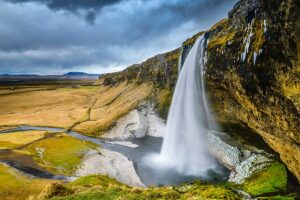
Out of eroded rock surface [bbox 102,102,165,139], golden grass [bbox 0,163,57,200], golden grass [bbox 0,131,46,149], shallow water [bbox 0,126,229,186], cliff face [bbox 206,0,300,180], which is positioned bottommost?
golden grass [bbox 0,131,46,149]

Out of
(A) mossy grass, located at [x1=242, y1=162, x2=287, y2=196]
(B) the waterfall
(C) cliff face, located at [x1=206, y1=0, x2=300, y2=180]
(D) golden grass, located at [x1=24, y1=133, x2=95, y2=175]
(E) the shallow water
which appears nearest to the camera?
(C) cliff face, located at [x1=206, y1=0, x2=300, y2=180]

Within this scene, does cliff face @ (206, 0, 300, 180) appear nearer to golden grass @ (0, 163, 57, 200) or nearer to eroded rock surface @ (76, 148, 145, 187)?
→ eroded rock surface @ (76, 148, 145, 187)

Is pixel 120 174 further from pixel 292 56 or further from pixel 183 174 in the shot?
pixel 292 56

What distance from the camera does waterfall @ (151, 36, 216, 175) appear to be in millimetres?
64056

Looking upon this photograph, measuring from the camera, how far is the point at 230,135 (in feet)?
210

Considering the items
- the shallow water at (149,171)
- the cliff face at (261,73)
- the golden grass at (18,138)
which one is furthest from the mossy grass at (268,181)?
the golden grass at (18,138)

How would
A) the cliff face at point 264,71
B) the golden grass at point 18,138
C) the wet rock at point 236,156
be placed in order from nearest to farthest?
the cliff face at point 264,71, the wet rock at point 236,156, the golden grass at point 18,138

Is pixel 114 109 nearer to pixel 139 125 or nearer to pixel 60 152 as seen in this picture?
pixel 139 125

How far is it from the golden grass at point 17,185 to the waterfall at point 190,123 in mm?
24204

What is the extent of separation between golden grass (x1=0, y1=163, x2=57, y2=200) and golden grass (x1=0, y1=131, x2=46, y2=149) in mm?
25251

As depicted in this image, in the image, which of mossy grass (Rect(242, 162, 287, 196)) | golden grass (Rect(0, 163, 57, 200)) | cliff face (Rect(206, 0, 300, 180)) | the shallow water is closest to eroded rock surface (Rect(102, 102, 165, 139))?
the shallow water

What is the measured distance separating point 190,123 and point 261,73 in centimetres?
3183

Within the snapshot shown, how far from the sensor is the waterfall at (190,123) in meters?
64.1

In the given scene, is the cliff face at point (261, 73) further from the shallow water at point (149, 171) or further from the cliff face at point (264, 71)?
the shallow water at point (149, 171)
